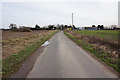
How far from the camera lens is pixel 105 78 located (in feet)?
13.1

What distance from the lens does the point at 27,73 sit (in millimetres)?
4520

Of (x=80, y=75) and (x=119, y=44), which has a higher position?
(x=119, y=44)

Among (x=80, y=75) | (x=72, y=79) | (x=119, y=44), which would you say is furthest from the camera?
(x=119, y=44)

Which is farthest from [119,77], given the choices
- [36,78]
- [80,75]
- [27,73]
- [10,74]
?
[10,74]

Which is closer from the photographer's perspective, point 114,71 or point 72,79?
point 72,79

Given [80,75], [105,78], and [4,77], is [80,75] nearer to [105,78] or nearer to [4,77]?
[105,78]

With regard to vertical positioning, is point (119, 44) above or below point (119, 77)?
above

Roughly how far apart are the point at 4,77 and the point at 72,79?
9.13 feet

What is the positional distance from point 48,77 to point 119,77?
114 inches

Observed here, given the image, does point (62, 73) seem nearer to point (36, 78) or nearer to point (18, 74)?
point (36, 78)

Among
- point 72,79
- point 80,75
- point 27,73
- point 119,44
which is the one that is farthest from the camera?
point 119,44

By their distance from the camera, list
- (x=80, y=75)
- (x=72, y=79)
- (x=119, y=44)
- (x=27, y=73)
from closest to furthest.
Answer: (x=72, y=79)
(x=80, y=75)
(x=27, y=73)
(x=119, y=44)

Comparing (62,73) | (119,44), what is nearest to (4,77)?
(62,73)

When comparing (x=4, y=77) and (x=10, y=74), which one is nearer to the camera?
(x=4, y=77)
